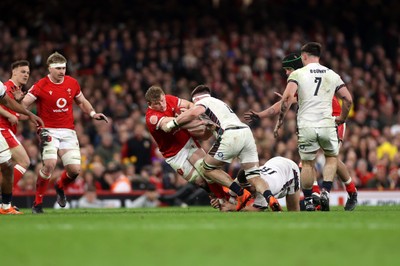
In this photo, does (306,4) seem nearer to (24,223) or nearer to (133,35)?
(133,35)

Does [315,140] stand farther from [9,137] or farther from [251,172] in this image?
[9,137]

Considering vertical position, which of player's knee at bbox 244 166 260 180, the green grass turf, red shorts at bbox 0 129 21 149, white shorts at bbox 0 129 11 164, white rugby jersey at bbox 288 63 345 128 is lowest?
the green grass turf

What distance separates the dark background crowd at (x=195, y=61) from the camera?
22.2 meters

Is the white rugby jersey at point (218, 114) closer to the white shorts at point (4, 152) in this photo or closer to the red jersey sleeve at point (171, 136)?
the red jersey sleeve at point (171, 136)

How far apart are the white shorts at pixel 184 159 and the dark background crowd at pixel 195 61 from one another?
17.1 ft

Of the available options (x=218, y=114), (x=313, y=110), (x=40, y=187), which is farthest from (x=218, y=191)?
(x=40, y=187)

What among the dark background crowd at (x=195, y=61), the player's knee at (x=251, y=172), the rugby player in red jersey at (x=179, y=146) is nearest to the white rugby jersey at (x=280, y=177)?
the player's knee at (x=251, y=172)

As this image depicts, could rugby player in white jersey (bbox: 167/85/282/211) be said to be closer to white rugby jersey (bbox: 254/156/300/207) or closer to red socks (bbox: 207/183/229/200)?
white rugby jersey (bbox: 254/156/300/207)

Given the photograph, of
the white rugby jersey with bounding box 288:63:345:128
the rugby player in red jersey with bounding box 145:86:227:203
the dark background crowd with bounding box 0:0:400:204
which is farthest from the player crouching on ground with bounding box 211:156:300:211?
the dark background crowd with bounding box 0:0:400:204

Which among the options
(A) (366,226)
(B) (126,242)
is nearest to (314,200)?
(A) (366,226)

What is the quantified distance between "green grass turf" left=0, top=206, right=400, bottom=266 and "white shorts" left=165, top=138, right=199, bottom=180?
320 cm

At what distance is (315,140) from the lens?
1401cm

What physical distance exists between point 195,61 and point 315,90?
41.4 feet

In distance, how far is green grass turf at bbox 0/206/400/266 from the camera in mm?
7445
